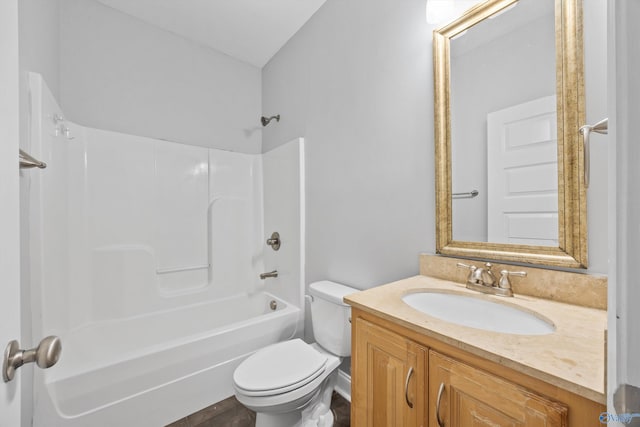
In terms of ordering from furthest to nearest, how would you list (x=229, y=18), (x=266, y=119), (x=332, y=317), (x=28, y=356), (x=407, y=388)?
(x=266, y=119), (x=229, y=18), (x=332, y=317), (x=407, y=388), (x=28, y=356)

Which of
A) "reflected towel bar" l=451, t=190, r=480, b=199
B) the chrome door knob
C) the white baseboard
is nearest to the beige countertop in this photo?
"reflected towel bar" l=451, t=190, r=480, b=199

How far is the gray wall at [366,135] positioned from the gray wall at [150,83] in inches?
26.1

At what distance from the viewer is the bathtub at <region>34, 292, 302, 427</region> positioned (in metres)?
1.19

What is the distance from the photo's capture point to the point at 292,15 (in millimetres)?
1910

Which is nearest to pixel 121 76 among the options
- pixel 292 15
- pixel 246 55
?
pixel 246 55

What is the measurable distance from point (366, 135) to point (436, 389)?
1.24m

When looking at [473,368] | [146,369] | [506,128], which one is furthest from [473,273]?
[146,369]

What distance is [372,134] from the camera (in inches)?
58.6

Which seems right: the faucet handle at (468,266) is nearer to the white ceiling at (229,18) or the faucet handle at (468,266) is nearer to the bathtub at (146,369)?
the bathtub at (146,369)

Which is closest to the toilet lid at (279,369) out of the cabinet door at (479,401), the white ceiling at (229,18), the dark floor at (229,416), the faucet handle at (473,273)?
the dark floor at (229,416)

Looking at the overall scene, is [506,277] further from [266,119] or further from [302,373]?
[266,119]
